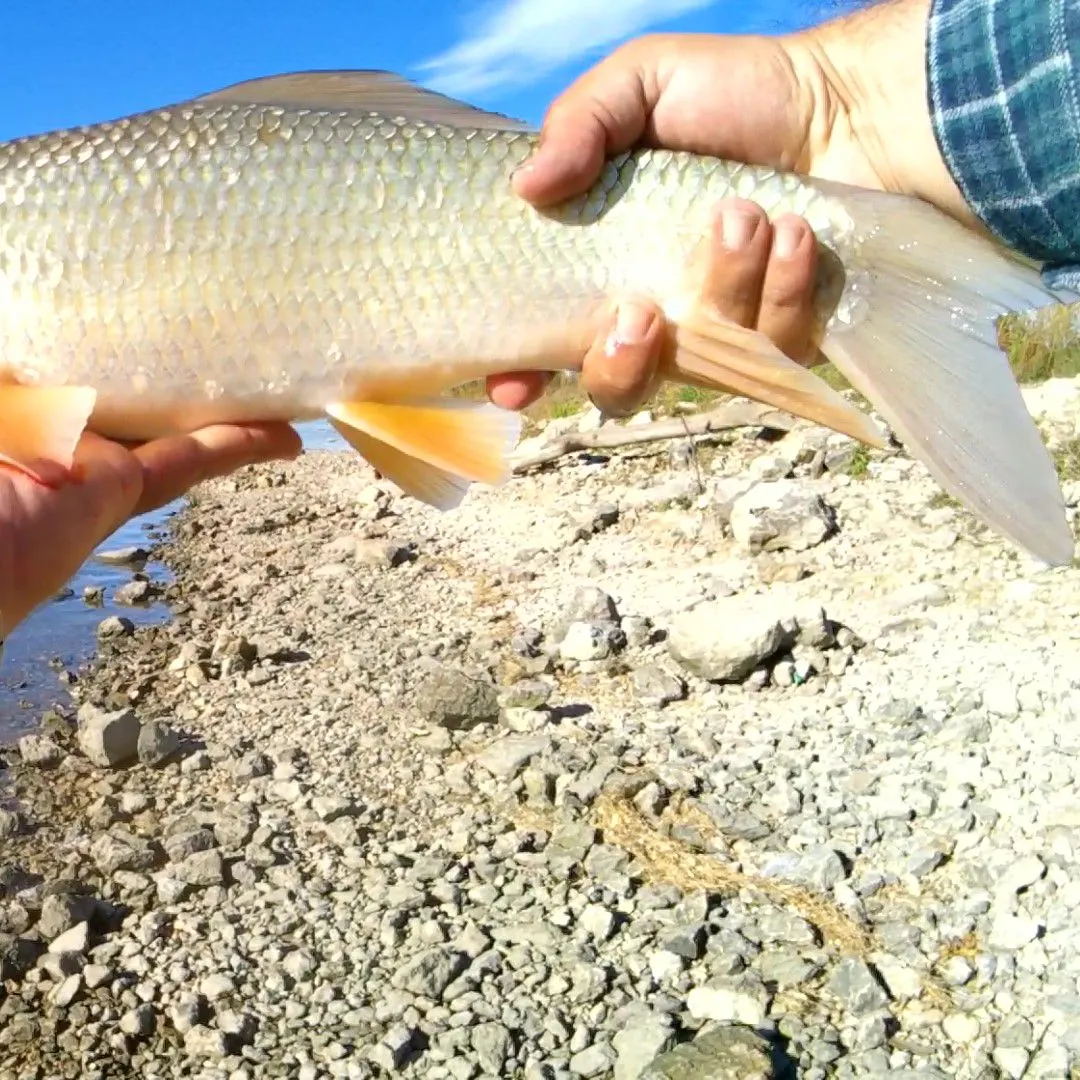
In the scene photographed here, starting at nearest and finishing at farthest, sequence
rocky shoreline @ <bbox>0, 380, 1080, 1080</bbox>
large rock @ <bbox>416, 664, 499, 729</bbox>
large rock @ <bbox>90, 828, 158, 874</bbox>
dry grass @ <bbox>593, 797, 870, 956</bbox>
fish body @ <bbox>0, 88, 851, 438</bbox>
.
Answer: fish body @ <bbox>0, 88, 851, 438</bbox> < rocky shoreline @ <bbox>0, 380, 1080, 1080</bbox> < dry grass @ <bbox>593, 797, 870, 956</bbox> < large rock @ <bbox>90, 828, 158, 874</bbox> < large rock @ <bbox>416, 664, 499, 729</bbox>

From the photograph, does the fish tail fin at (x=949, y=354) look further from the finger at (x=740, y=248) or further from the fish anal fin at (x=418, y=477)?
the fish anal fin at (x=418, y=477)

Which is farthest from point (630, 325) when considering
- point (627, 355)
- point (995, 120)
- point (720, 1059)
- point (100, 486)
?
point (720, 1059)

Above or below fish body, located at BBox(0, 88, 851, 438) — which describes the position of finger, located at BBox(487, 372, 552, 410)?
below

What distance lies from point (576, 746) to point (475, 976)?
5.61ft

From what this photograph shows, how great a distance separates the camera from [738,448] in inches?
415

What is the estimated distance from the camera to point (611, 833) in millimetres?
4855

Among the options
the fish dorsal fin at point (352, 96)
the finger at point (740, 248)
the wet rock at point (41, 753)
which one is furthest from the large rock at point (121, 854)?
the finger at point (740, 248)

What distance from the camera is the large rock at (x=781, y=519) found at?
297 inches

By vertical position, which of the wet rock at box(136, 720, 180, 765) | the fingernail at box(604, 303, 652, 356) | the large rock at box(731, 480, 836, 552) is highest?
Result: the fingernail at box(604, 303, 652, 356)

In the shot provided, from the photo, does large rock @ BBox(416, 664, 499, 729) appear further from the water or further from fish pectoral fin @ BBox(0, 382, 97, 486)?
fish pectoral fin @ BBox(0, 382, 97, 486)

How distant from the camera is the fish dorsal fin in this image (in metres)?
3.38

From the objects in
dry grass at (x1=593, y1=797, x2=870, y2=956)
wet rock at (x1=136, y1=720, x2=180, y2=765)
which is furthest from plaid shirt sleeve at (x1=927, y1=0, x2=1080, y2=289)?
wet rock at (x1=136, y1=720, x2=180, y2=765)

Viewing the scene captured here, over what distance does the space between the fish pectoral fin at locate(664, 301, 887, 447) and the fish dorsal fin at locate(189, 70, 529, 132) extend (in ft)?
A: 2.65

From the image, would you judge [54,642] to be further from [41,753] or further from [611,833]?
[611,833]
